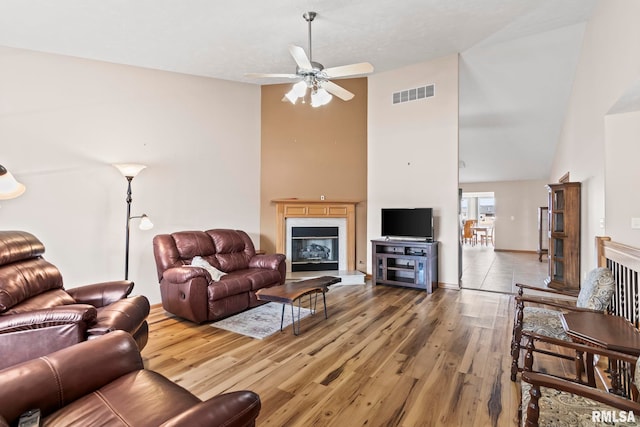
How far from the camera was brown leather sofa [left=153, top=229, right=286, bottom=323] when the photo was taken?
3436mm

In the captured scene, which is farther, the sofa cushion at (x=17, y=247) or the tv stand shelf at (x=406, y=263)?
the tv stand shelf at (x=406, y=263)

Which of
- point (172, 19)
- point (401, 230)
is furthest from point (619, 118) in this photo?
point (172, 19)

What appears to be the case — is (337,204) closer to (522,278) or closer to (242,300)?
(242,300)

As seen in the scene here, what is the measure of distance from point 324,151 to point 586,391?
505cm

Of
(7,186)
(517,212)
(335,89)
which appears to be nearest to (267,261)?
(335,89)

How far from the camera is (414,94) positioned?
5.26 metres

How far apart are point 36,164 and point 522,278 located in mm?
7654

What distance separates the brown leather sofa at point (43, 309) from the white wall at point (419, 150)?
413cm

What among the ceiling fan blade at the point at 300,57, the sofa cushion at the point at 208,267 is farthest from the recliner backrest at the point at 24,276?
the ceiling fan blade at the point at 300,57

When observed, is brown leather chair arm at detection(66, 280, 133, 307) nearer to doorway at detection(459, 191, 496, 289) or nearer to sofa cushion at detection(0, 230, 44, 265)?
sofa cushion at detection(0, 230, 44, 265)

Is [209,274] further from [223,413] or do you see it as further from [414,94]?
[414,94]

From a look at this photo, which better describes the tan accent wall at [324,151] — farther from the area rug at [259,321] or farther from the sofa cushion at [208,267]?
the area rug at [259,321]

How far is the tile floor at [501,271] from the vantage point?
5.32 meters

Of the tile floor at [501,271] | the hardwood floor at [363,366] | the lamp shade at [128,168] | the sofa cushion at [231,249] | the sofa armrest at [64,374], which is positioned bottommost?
the hardwood floor at [363,366]
